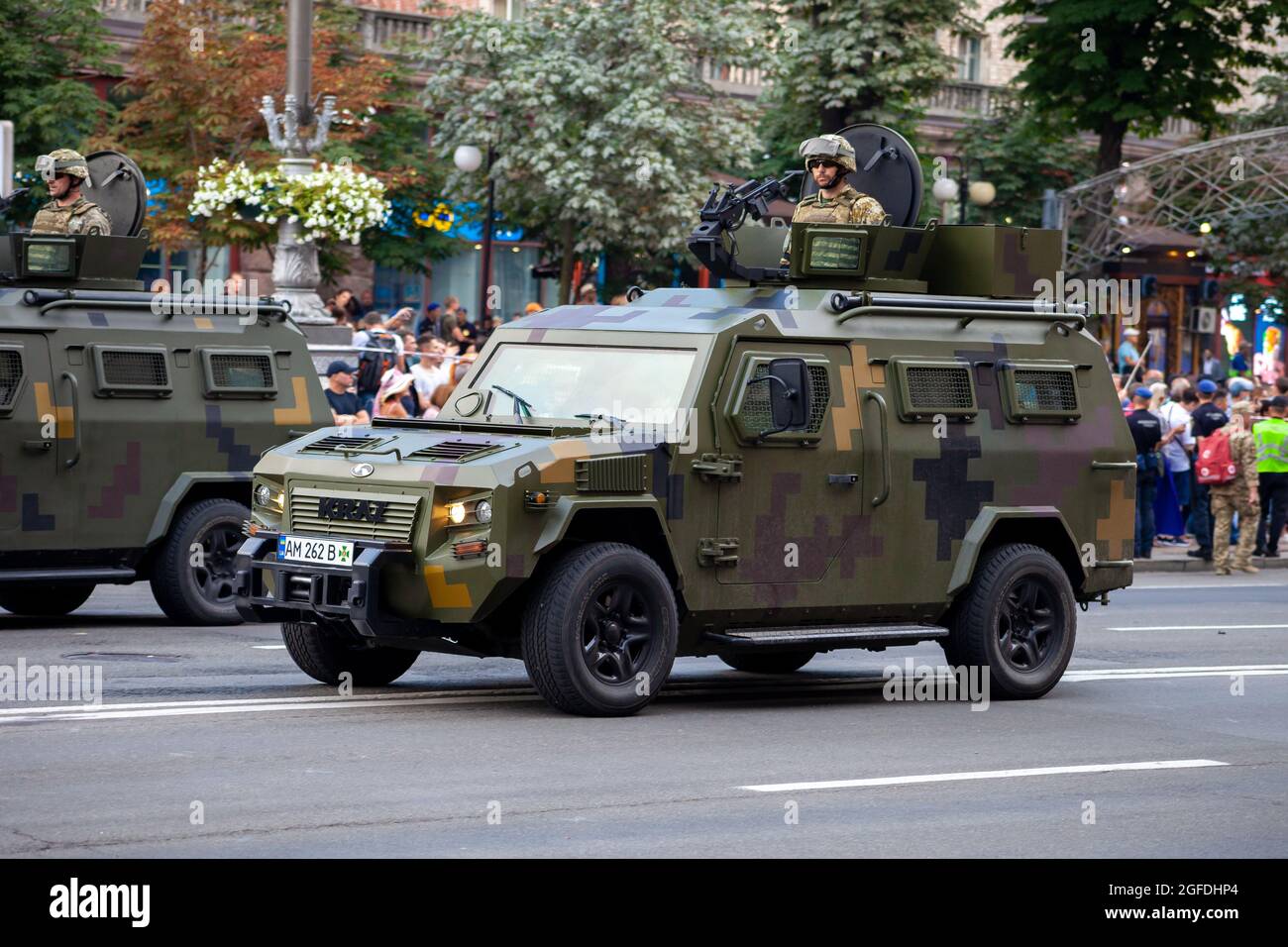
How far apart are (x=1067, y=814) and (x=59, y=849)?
3.98 m

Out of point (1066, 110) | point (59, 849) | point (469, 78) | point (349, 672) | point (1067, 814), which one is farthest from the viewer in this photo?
point (1066, 110)

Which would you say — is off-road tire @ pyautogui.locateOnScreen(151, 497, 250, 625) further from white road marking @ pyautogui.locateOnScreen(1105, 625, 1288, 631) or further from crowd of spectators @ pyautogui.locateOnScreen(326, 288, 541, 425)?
white road marking @ pyautogui.locateOnScreen(1105, 625, 1288, 631)

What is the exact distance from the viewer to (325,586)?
1117 cm

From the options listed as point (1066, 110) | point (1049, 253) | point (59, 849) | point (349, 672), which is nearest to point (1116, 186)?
point (1066, 110)

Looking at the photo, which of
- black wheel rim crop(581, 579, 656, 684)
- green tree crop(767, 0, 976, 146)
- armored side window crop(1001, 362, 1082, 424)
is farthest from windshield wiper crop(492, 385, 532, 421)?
green tree crop(767, 0, 976, 146)

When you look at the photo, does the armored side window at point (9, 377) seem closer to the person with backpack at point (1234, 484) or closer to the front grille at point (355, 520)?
the front grille at point (355, 520)

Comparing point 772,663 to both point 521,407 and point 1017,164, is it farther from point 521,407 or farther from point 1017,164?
point 1017,164

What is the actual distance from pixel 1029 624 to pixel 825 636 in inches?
67.8

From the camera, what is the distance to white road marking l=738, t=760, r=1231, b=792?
9.85m

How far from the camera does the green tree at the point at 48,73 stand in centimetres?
3175

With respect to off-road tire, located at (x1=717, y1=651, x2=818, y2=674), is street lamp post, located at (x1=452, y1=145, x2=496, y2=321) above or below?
above

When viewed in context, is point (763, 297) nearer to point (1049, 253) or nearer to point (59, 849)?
point (1049, 253)

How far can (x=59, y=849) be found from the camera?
7.96 m

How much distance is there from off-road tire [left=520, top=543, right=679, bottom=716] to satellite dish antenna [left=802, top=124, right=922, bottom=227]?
3.54 meters
